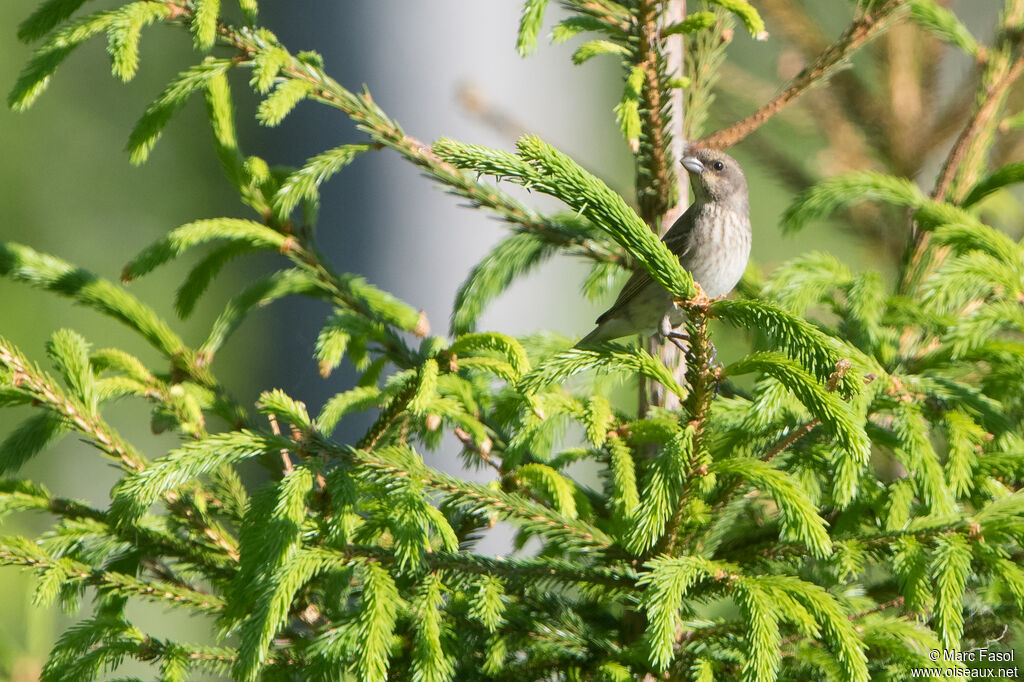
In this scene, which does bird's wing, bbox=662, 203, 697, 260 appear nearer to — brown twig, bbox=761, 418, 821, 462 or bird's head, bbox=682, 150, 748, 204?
bird's head, bbox=682, 150, 748, 204

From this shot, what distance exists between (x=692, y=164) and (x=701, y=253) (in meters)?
0.35

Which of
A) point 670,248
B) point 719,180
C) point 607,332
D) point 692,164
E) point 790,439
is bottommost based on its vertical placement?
point 790,439

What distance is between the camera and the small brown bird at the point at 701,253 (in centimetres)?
213

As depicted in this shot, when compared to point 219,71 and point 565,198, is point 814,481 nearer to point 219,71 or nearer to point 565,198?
point 565,198

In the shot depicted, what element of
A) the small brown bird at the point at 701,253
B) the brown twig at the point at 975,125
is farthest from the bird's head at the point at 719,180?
the brown twig at the point at 975,125

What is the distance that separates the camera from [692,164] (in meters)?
1.98

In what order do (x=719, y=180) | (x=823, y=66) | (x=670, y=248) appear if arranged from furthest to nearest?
(x=719, y=180)
(x=670, y=248)
(x=823, y=66)

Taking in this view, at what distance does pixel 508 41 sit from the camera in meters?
4.34

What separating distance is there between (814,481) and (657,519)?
1.46ft

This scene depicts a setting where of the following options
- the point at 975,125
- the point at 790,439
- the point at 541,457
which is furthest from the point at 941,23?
the point at 541,457

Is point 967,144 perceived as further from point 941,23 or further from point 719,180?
point 719,180

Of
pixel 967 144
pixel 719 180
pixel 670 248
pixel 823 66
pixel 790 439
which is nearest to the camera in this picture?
pixel 790 439

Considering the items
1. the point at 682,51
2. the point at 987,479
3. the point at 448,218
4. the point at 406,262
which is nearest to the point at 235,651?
the point at 987,479

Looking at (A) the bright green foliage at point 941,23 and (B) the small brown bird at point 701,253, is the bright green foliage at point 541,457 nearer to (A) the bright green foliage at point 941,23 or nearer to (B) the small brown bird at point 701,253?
(A) the bright green foliage at point 941,23
